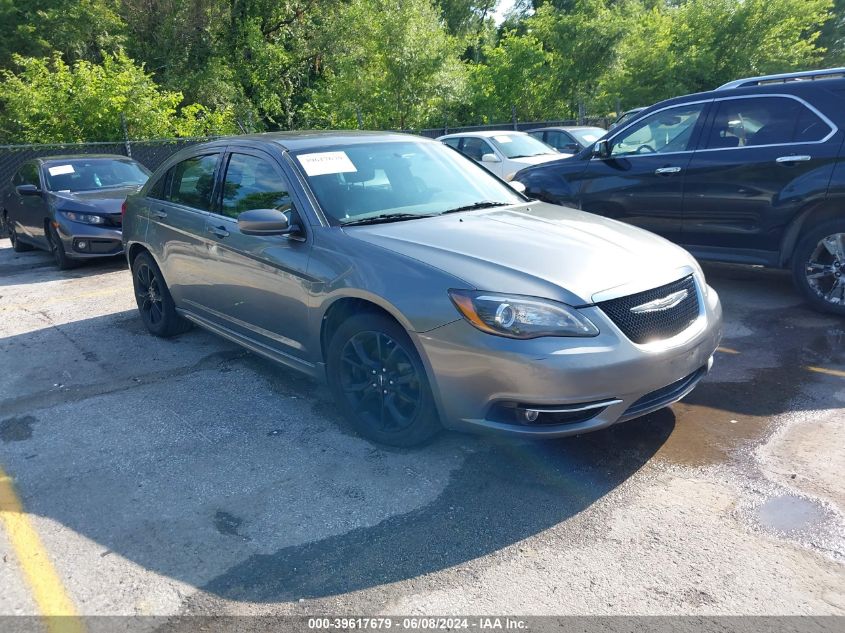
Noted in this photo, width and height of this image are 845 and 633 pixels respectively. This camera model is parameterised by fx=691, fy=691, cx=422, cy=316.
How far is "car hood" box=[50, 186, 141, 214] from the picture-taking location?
9188mm

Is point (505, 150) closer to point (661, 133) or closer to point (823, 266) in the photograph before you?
point (661, 133)

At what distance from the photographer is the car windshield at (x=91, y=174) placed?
9.86m

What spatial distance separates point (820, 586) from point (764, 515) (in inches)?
19.6

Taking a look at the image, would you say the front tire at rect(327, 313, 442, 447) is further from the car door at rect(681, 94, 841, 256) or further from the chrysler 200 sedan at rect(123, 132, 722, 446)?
the car door at rect(681, 94, 841, 256)

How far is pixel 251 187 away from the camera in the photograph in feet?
15.5

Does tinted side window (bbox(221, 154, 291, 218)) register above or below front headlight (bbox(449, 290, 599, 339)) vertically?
above

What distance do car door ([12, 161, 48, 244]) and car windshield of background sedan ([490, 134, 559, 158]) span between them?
7943 millimetres

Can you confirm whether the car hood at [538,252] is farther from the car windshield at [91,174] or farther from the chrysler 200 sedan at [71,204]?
the car windshield at [91,174]

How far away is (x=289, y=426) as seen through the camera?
4.27 metres

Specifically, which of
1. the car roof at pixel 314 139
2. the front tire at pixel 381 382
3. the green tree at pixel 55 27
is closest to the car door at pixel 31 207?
the car roof at pixel 314 139

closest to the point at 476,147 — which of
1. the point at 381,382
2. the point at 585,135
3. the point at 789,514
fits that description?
the point at 585,135

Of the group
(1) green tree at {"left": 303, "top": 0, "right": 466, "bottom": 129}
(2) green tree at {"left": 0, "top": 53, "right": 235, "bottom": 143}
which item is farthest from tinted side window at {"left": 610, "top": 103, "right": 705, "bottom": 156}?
(1) green tree at {"left": 303, "top": 0, "right": 466, "bottom": 129}

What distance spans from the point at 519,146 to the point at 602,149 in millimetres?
6448

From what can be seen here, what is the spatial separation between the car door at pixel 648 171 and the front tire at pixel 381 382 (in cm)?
420
